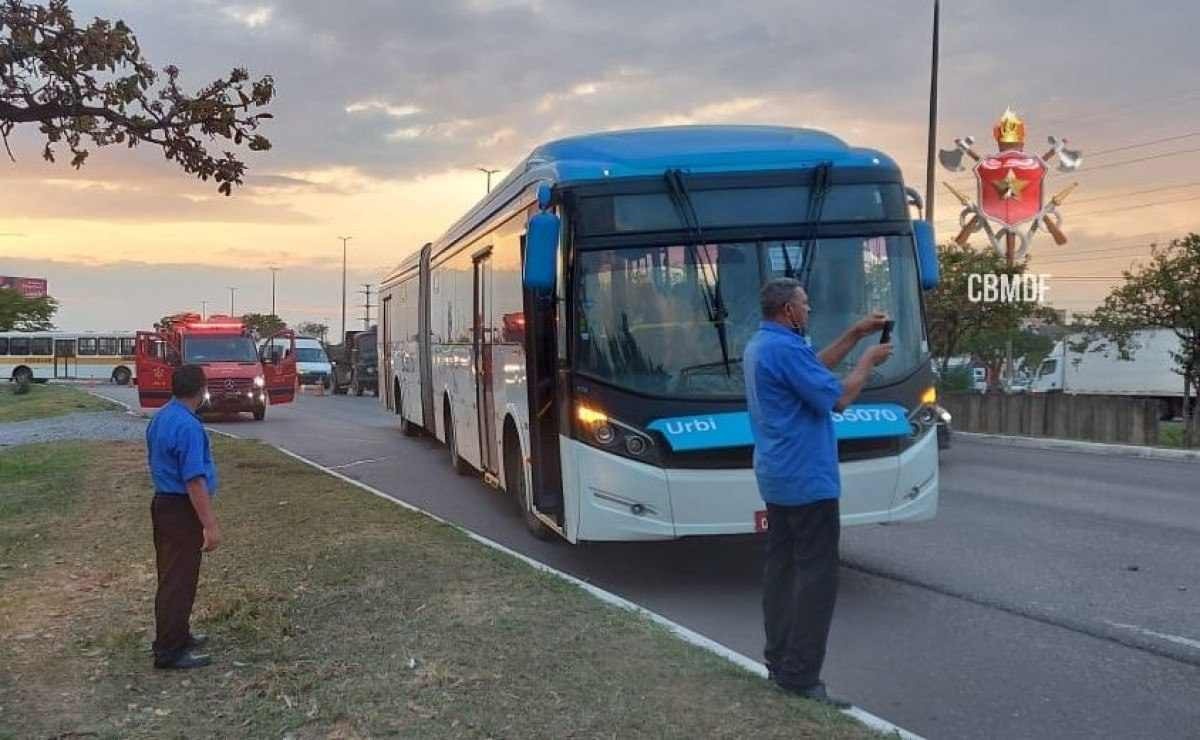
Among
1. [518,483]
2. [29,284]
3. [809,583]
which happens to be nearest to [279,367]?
[518,483]

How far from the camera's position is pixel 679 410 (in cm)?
748

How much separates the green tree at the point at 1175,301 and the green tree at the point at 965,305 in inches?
199

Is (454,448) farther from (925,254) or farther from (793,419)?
(793,419)

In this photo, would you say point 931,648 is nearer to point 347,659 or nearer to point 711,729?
point 711,729

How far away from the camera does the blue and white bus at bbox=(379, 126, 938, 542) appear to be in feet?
24.4

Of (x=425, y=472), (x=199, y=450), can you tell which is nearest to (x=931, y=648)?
(x=199, y=450)

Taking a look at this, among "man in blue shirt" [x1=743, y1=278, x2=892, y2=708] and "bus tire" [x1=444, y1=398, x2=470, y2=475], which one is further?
"bus tire" [x1=444, y1=398, x2=470, y2=475]

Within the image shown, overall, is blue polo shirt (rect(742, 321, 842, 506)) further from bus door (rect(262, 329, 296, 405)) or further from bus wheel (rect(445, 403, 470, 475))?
bus door (rect(262, 329, 296, 405))

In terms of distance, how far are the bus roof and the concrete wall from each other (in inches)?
603

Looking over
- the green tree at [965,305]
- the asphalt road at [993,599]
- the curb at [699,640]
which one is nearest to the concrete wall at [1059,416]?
the green tree at [965,305]

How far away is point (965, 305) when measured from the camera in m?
29.3

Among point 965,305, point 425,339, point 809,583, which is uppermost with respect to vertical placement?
point 965,305

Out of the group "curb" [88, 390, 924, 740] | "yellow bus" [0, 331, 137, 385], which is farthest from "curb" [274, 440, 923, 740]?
"yellow bus" [0, 331, 137, 385]

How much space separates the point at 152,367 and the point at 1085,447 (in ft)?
69.5
